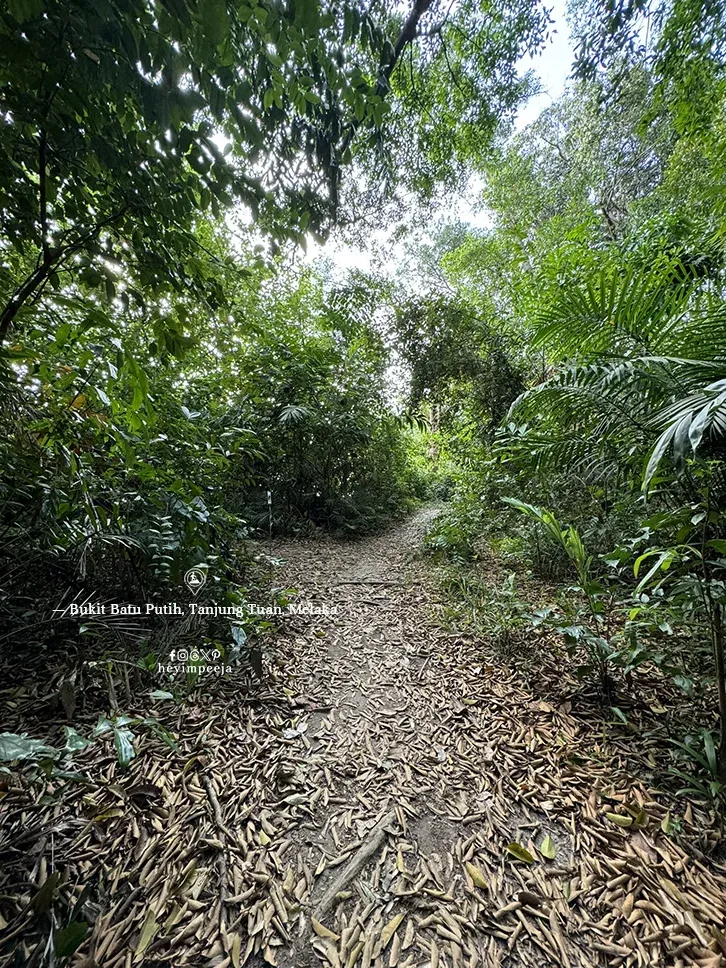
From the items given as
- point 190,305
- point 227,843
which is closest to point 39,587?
point 227,843

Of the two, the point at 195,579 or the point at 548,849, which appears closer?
the point at 548,849

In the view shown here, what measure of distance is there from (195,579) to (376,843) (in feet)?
4.14

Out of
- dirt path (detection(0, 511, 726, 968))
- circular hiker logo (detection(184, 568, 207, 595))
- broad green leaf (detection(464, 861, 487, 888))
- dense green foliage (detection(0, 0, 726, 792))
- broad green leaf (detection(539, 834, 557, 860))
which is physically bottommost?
broad green leaf (detection(539, 834, 557, 860))

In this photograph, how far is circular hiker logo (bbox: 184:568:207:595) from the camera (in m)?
1.71

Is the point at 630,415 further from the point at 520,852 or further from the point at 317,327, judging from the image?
the point at 317,327

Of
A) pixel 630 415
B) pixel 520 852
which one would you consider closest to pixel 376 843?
pixel 520 852

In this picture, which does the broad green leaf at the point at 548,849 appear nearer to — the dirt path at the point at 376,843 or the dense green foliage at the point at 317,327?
the dirt path at the point at 376,843

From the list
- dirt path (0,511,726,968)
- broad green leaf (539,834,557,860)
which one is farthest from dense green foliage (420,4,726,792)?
broad green leaf (539,834,557,860)

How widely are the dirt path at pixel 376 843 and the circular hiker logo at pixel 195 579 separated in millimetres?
468

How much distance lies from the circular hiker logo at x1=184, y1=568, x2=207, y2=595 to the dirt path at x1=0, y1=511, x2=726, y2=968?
468 mm

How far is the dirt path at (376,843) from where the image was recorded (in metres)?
0.78

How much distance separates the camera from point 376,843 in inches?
39.9

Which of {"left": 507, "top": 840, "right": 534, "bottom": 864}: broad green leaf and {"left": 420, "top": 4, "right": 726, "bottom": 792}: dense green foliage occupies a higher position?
{"left": 420, "top": 4, "right": 726, "bottom": 792}: dense green foliage

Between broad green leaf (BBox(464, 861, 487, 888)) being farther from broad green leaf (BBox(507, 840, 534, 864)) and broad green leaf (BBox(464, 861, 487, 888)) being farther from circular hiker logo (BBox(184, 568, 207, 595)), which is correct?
circular hiker logo (BBox(184, 568, 207, 595))
